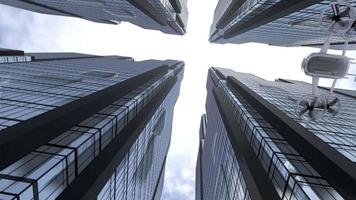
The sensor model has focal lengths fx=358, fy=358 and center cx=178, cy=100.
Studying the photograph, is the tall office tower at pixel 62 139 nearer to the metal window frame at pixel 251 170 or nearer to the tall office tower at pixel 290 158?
the metal window frame at pixel 251 170

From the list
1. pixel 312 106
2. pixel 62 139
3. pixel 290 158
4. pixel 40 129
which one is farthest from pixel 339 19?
pixel 62 139

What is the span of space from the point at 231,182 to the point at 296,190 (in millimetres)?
22862

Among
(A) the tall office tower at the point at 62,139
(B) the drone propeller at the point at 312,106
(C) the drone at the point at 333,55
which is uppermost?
(C) the drone at the point at 333,55

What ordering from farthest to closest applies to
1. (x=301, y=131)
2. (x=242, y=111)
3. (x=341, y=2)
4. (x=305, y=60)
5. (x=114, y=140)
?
(x=242, y=111), (x=114, y=140), (x=301, y=131), (x=305, y=60), (x=341, y=2)

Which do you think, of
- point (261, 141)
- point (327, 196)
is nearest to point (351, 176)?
point (327, 196)

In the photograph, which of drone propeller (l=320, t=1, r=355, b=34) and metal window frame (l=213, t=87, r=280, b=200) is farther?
metal window frame (l=213, t=87, r=280, b=200)

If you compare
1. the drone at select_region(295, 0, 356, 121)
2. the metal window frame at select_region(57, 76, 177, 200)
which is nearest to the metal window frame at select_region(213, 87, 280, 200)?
the drone at select_region(295, 0, 356, 121)

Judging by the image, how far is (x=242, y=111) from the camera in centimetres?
5606

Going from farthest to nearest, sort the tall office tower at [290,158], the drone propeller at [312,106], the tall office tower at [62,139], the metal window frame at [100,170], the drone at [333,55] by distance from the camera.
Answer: the drone propeller at [312,106]
the tall office tower at [290,158]
the metal window frame at [100,170]
the drone at [333,55]
the tall office tower at [62,139]

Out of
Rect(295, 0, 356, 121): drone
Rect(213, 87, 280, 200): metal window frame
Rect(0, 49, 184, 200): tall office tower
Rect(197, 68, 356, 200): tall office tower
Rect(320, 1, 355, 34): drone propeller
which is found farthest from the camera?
Rect(213, 87, 280, 200): metal window frame

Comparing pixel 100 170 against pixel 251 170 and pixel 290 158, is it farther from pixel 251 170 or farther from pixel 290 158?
pixel 290 158

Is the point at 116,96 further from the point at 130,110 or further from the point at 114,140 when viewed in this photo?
the point at 114,140

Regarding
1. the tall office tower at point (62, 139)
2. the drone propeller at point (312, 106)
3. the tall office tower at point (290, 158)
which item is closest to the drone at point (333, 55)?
the drone propeller at point (312, 106)

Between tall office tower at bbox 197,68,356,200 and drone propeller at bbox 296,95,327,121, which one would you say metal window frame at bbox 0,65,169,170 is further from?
drone propeller at bbox 296,95,327,121
